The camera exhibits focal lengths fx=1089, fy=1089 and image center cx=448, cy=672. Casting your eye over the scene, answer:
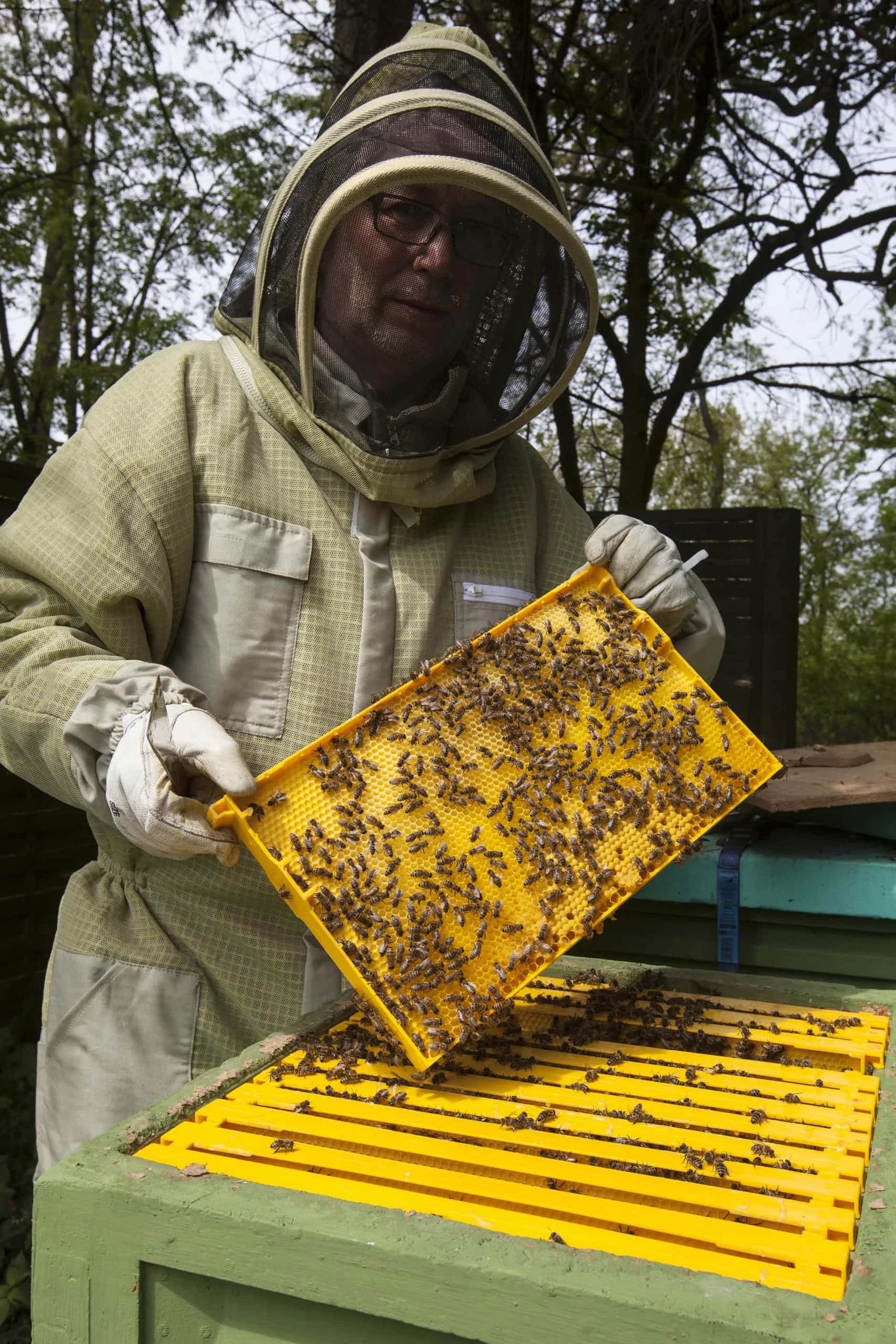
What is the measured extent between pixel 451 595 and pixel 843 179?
23.0 feet

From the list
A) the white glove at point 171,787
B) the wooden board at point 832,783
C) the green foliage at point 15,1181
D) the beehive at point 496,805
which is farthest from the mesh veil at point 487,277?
the green foliage at point 15,1181

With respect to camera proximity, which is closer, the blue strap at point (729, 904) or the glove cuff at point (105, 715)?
the glove cuff at point (105, 715)

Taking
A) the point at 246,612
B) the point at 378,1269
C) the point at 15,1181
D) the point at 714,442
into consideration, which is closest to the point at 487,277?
the point at 246,612

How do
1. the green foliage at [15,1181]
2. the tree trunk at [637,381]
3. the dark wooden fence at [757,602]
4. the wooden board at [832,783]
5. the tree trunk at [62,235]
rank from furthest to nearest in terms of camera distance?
the tree trunk at [62,235]
the tree trunk at [637,381]
the dark wooden fence at [757,602]
the green foliage at [15,1181]
the wooden board at [832,783]

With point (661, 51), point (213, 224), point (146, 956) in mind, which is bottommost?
point (146, 956)

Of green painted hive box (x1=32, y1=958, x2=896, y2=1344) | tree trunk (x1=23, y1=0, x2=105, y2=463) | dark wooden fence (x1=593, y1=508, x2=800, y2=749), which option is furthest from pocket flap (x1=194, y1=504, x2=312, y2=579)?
tree trunk (x1=23, y1=0, x2=105, y2=463)

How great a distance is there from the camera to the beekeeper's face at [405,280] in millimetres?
2324

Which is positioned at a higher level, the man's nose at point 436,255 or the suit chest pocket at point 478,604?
the man's nose at point 436,255

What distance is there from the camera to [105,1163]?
137 centimetres

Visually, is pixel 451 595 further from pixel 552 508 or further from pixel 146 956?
pixel 146 956

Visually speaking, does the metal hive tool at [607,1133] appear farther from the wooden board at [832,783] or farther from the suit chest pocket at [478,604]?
the suit chest pocket at [478,604]

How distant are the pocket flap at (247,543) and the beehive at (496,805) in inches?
20.3

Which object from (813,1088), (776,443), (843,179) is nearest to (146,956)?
(813,1088)

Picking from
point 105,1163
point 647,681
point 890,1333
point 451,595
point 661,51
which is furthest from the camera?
point 661,51
